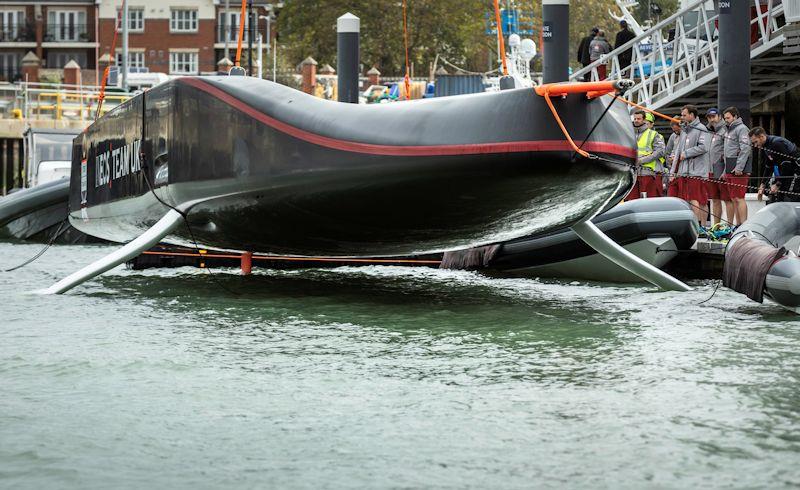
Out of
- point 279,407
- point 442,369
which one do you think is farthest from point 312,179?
point 279,407

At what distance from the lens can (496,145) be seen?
9461 millimetres

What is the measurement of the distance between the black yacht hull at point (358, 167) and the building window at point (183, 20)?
7278 centimetres

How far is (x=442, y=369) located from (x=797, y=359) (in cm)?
222

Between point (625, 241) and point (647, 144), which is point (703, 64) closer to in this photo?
point (647, 144)

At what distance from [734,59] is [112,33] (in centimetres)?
7126

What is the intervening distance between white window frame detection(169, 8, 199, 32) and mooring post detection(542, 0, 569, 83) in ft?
241

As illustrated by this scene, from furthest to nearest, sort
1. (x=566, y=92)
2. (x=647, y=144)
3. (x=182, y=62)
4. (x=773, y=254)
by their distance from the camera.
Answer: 1. (x=182, y=62)
2. (x=647, y=144)
3. (x=773, y=254)
4. (x=566, y=92)

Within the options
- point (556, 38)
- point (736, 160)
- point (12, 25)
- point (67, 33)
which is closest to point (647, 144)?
point (736, 160)

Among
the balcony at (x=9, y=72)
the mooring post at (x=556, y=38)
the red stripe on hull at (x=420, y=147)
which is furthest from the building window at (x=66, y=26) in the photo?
the red stripe on hull at (x=420, y=147)

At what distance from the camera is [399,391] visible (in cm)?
717

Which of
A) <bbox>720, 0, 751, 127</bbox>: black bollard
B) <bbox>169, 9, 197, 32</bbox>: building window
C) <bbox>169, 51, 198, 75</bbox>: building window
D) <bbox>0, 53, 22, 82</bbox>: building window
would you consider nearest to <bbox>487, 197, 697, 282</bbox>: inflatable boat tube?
<bbox>720, 0, 751, 127</bbox>: black bollard

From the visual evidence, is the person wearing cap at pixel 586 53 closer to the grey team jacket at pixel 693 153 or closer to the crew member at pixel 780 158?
the grey team jacket at pixel 693 153

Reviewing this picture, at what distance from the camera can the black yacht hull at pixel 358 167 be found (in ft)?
31.3

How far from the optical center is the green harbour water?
5.50 m
